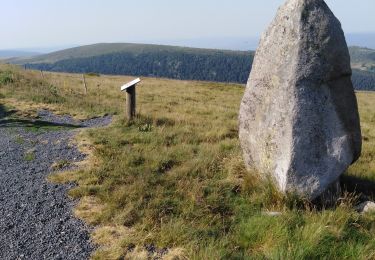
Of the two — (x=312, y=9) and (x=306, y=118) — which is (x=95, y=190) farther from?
(x=312, y=9)

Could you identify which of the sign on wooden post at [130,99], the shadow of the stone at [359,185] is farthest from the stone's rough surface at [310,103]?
the sign on wooden post at [130,99]

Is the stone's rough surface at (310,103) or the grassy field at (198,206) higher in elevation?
the stone's rough surface at (310,103)

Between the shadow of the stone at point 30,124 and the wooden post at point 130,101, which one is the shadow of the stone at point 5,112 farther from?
the wooden post at point 130,101

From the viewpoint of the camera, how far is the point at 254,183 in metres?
8.93

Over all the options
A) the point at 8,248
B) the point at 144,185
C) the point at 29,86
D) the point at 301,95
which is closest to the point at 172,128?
the point at 144,185

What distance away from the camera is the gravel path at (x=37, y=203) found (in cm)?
671

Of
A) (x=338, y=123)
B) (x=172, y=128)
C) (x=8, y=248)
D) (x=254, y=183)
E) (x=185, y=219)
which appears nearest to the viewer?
(x=8, y=248)

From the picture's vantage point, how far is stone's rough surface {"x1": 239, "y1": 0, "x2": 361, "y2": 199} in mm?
7965

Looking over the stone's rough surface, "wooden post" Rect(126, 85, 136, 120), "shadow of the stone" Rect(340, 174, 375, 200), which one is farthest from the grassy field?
"wooden post" Rect(126, 85, 136, 120)

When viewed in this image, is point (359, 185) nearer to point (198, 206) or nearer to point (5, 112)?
point (198, 206)

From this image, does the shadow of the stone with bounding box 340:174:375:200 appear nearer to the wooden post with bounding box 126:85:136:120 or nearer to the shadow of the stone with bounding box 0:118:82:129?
the wooden post with bounding box 126:85:136:120

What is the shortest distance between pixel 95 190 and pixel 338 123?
508 cm

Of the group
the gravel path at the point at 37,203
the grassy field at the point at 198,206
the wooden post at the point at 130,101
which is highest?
the wooden post at the point at 130,101

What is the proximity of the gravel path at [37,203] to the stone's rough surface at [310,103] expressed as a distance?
398 cm
